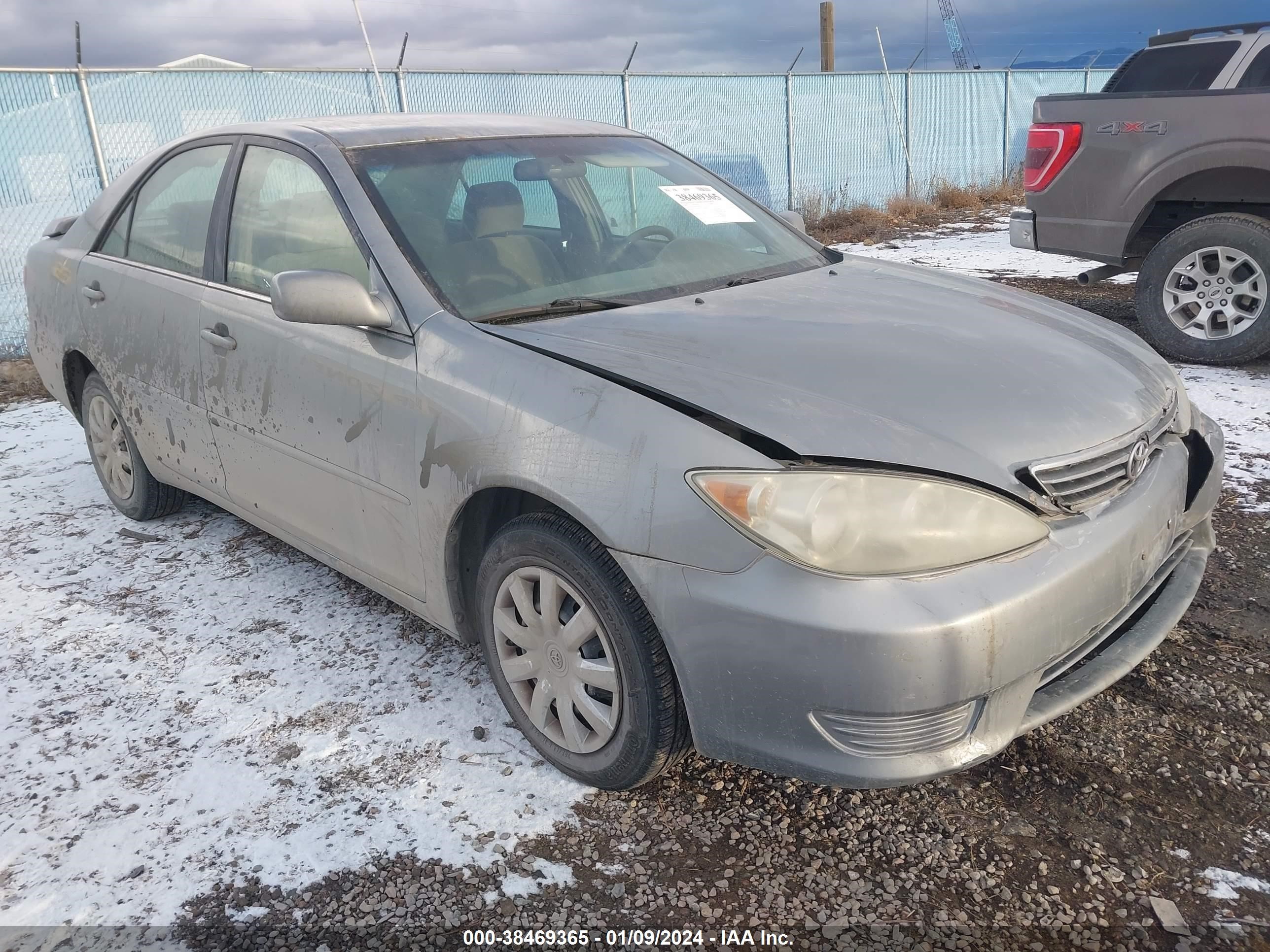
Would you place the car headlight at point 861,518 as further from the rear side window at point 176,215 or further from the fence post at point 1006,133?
the fence post at point 1006,133

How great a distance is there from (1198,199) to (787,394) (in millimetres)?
4730

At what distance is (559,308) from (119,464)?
2.67 metres

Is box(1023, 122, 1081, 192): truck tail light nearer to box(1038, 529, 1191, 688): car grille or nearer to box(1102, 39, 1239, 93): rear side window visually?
box(1102, 39, 1239, 93): rear side window

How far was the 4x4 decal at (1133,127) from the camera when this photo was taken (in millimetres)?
5469

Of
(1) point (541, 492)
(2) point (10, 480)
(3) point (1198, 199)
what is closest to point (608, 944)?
(1) point (541, 492)

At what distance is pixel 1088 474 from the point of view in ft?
7.00

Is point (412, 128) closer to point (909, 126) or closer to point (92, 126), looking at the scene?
point (92, 126)

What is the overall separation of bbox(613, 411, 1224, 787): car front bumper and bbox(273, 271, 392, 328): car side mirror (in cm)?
104

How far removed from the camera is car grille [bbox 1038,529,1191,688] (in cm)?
210

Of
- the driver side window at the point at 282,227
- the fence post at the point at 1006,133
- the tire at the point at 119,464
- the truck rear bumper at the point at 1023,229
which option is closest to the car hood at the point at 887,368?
the driver side window at the point at 282,227

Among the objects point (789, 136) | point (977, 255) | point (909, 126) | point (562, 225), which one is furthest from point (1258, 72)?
point (909, 126)

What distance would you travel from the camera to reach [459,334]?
244 centimetres

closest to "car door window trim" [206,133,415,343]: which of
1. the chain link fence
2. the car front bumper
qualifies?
the car front bumper

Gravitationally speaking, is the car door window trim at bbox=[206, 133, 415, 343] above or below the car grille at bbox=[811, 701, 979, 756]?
above
